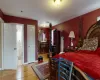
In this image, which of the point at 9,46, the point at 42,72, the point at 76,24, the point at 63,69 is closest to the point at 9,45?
the point at 9,46

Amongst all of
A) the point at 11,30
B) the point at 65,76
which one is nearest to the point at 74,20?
the point at 11,30

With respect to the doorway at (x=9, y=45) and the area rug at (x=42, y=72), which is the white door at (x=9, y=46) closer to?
the doorway at (x=9, y=45)

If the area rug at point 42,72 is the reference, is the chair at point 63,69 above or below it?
above

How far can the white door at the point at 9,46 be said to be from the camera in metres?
4.41

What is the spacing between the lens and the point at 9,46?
175 inches

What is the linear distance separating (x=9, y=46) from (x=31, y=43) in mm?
1484

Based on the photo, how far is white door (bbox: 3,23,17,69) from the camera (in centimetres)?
441

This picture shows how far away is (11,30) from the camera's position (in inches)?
175

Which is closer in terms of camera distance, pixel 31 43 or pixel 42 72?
pixel 42 72

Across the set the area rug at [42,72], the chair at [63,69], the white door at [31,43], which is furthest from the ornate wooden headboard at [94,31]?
the white door at [31,43]

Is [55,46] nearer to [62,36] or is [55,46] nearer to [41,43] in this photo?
[62,36]

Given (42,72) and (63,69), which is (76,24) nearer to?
(42,72)

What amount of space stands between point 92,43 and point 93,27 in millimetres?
785

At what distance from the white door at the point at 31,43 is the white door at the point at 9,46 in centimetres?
119
